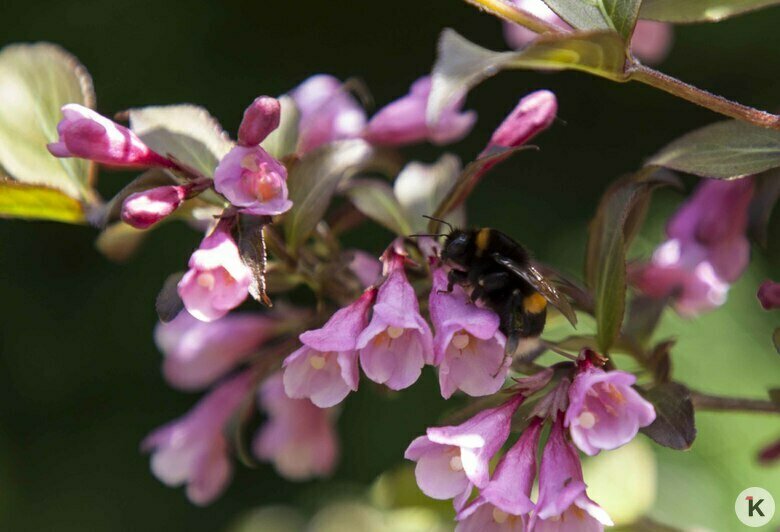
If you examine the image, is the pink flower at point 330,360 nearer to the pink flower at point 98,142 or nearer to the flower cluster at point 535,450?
the flower cluster at point 535,450

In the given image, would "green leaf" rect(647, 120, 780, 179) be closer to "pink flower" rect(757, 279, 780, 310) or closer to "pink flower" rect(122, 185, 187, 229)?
"pink flower" rect(757, 279, 780, 310)

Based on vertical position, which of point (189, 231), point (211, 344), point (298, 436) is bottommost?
point (189, 231)

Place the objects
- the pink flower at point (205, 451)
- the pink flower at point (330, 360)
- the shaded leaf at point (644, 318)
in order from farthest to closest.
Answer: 1. the pink flower at point (205, 451)
2. the shaded leaf at point (644, 318)
3. the pink flower at point (330, 360)

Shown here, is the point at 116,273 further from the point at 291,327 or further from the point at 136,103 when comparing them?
the point at 291,327

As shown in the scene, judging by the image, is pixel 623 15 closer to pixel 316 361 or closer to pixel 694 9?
pixel 694 9

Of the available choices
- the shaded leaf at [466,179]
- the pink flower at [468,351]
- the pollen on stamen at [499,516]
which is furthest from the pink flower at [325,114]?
the pollen on stamen at [499,516]

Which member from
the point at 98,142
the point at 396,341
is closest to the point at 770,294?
the point at 396,341

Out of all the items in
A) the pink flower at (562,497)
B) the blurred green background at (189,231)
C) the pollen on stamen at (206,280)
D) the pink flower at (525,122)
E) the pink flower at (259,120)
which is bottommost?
the blurred green background at (189,231)
